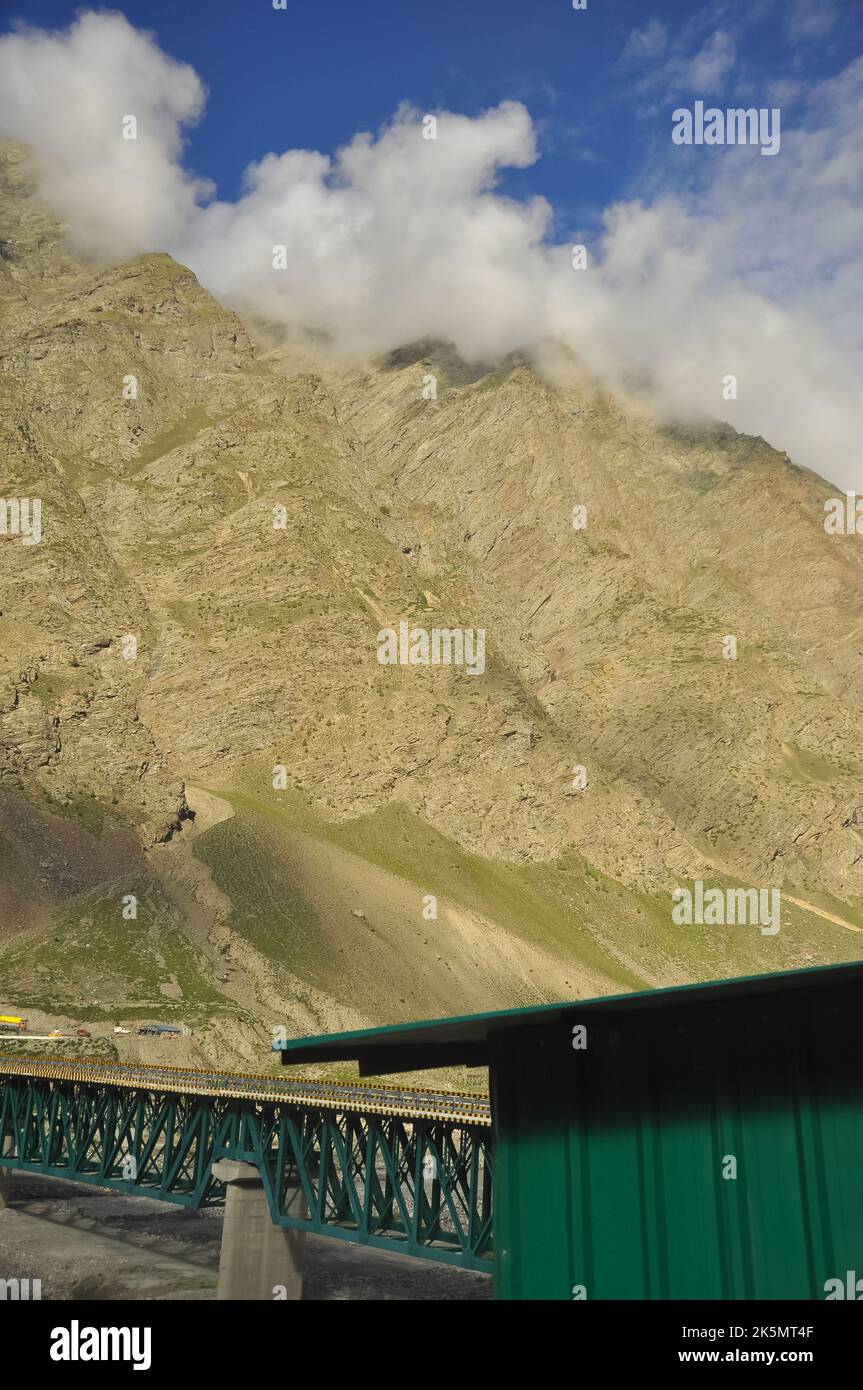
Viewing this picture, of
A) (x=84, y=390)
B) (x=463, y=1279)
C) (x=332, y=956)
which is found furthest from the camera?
(x=84, y=390)

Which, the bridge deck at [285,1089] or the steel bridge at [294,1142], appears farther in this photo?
the bridge deck at [285,1089]

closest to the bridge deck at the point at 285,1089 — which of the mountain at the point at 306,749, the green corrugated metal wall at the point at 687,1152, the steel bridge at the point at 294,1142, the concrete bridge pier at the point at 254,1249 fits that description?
the steel bridge at the point at 294,1142

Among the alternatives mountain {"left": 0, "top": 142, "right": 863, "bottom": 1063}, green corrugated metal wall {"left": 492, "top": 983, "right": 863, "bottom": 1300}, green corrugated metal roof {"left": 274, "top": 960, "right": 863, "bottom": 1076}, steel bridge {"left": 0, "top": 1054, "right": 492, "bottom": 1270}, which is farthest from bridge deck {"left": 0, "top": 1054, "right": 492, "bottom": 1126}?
mountain {"left": 0, "top": 142, "right": 863, "bottom": 1063}

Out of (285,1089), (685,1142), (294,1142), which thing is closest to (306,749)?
(285,1089)

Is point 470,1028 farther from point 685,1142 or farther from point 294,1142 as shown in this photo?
point 294,1142

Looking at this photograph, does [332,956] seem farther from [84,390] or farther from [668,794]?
[84,390]

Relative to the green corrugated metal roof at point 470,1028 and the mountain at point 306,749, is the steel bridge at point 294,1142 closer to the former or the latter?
the green corrugated metal roof at point 470,1028
